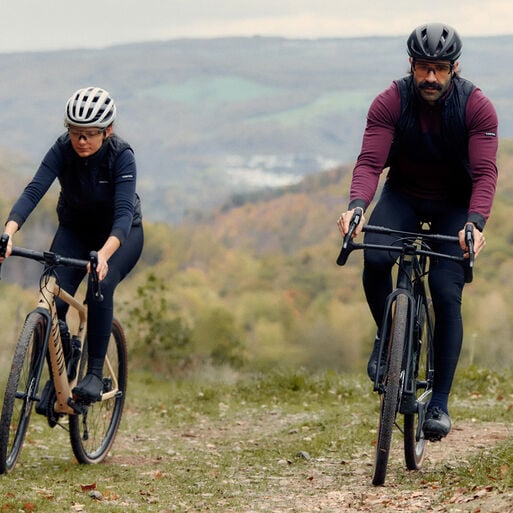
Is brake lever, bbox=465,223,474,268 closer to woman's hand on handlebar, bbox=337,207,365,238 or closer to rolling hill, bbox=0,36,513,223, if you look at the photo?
woman's hand on handlebar, bbox=337,207,365,238

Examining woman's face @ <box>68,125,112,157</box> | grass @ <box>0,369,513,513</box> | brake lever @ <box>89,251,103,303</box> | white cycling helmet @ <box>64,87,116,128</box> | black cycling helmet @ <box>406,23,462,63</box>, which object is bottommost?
grass @ <box>0,369,513,513</box>

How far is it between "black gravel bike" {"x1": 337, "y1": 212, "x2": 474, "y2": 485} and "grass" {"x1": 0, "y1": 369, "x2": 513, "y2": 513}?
358 millimetres

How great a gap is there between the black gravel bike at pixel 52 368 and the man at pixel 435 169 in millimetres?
1663

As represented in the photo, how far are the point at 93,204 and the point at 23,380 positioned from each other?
1167mm

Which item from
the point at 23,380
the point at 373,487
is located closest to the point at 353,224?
the point at 373,487

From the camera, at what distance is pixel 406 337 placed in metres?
5.61

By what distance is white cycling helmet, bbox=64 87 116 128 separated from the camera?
612 cm

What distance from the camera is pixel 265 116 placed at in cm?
14912

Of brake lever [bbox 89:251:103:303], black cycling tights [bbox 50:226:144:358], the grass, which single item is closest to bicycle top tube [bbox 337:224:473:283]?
the grass

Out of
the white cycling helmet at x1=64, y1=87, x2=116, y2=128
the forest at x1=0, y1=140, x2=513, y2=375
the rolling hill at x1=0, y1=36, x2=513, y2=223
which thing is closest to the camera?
the white cycling helmet at x1=64, y1=87, x2=116, y2=128

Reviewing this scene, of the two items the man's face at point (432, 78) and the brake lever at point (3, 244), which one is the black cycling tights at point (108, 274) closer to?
the brake lever at point (3, 244)

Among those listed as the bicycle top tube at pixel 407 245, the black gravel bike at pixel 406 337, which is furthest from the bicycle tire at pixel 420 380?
the bicycle top tube at pixel 407 245

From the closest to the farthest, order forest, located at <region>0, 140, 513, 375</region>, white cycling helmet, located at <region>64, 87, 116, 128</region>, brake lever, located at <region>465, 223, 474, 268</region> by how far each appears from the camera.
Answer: brake lever, located at <region>465, 223, 474, 268</region> < white cycling helmet, located at <region>64, 87, 116, 128</region> < forest, located at <region>0, 140, 513, 375</region>

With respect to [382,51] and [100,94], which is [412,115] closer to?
[100,94]
